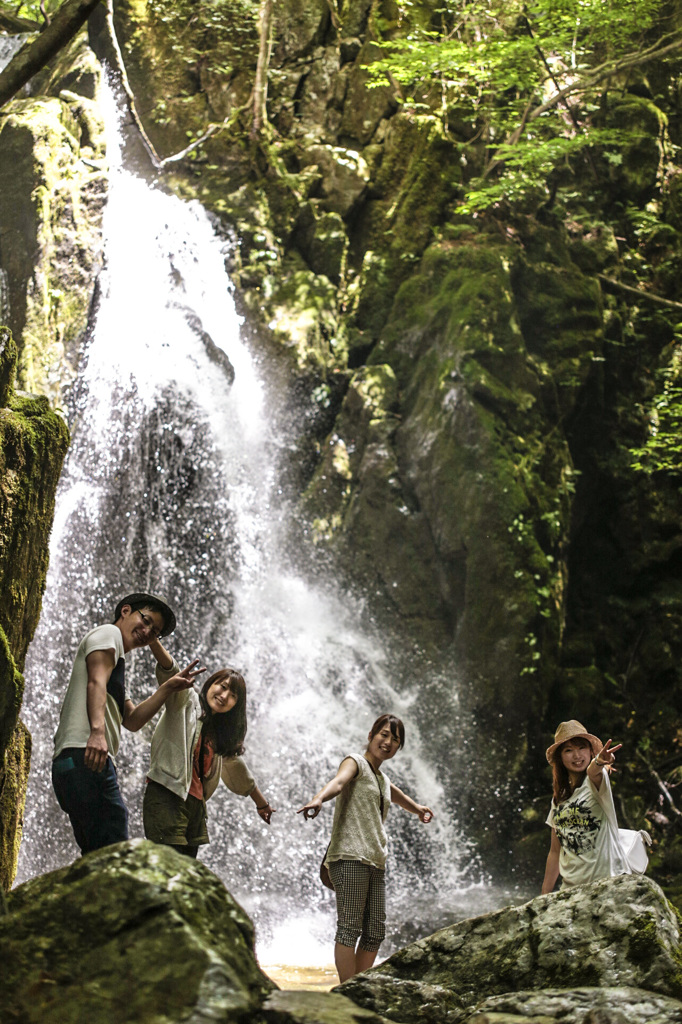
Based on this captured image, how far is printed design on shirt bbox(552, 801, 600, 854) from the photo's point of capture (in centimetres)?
381

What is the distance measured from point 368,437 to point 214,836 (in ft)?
15.8

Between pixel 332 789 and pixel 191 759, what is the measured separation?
66cm

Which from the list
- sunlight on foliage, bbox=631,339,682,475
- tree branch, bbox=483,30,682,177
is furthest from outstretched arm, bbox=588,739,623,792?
tree branch, bbox=483,30,682,177

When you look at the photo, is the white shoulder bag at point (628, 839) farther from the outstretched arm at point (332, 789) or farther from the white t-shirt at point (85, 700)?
the white t-shirt at point (85, 700)

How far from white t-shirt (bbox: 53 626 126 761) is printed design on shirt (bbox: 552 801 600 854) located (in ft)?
6.68

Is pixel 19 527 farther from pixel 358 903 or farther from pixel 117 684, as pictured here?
pixel 358 903

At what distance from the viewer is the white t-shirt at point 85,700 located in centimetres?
337

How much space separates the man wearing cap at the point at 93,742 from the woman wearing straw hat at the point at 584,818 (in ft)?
6.46

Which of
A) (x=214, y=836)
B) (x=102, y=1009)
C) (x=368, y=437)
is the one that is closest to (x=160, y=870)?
(x=102, y=1009)

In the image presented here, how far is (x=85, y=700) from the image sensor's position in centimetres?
342

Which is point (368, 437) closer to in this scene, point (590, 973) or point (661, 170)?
point (661, 170)

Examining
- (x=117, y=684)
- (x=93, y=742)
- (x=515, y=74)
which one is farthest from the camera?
(x=515, y=74)

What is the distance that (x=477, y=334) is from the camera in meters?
10.2

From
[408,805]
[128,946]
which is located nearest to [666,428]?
[408,805]
